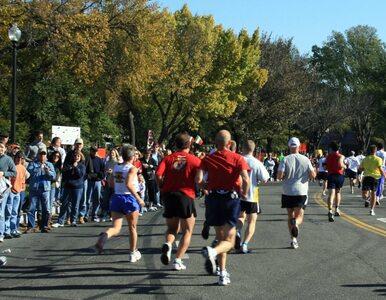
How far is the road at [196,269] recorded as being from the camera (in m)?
7.01

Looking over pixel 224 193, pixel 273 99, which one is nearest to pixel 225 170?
pixel 224 193

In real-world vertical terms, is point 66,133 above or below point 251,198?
above

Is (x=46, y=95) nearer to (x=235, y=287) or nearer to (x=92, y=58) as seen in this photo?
(x=92, y=58)

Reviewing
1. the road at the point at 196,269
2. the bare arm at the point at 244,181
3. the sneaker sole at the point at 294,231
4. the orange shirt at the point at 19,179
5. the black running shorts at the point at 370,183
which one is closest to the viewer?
the road at the point at 196,269

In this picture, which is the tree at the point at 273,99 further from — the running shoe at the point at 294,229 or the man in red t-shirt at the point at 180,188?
the man in red t-shirt at the point at 180,188

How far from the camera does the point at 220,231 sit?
7.55 m

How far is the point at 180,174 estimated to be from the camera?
8.05m

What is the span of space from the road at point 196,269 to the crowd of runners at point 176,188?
0.29 metres

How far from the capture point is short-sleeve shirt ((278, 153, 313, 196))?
412 inches

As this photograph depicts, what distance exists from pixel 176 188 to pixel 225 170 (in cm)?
87

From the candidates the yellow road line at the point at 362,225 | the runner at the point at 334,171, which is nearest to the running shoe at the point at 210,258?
the yellow road line at the point at 362,225

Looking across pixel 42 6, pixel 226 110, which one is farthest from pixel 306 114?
pixel 42 6

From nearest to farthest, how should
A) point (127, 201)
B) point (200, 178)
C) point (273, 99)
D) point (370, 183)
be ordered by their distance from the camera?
point (200, 178) < point (127, 201) < point (370, 183) < point (273, 99)

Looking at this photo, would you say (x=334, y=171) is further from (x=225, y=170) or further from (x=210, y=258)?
(x=210, y=258)
